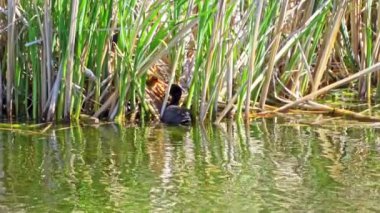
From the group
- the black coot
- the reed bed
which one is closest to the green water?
the black coot

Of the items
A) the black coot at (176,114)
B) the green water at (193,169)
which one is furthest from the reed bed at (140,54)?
the green water at (193,169)

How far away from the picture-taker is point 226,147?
4012mm

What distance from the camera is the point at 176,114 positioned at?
4.50 meters

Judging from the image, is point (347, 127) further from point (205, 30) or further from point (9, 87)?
point (9, 87)

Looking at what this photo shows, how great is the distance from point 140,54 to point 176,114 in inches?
14.4

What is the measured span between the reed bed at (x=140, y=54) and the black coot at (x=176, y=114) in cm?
5

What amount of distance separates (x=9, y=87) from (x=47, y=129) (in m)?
0.33

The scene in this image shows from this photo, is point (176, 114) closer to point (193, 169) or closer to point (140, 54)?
point (140, 54)

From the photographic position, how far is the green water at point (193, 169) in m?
3.04

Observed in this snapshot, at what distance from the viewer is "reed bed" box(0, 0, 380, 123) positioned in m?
4.29

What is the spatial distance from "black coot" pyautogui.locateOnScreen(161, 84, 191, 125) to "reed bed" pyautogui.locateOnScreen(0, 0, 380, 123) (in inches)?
2.0

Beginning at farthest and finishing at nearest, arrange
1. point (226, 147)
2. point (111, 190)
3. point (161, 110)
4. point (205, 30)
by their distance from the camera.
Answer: point (161, 110), point (205, 30), point (226, 147), point (111, 190)

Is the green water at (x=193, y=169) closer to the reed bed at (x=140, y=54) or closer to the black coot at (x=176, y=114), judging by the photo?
the black coot at (x=176, y=114)

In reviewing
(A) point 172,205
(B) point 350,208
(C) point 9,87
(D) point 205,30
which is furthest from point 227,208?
(C) point 9,87
